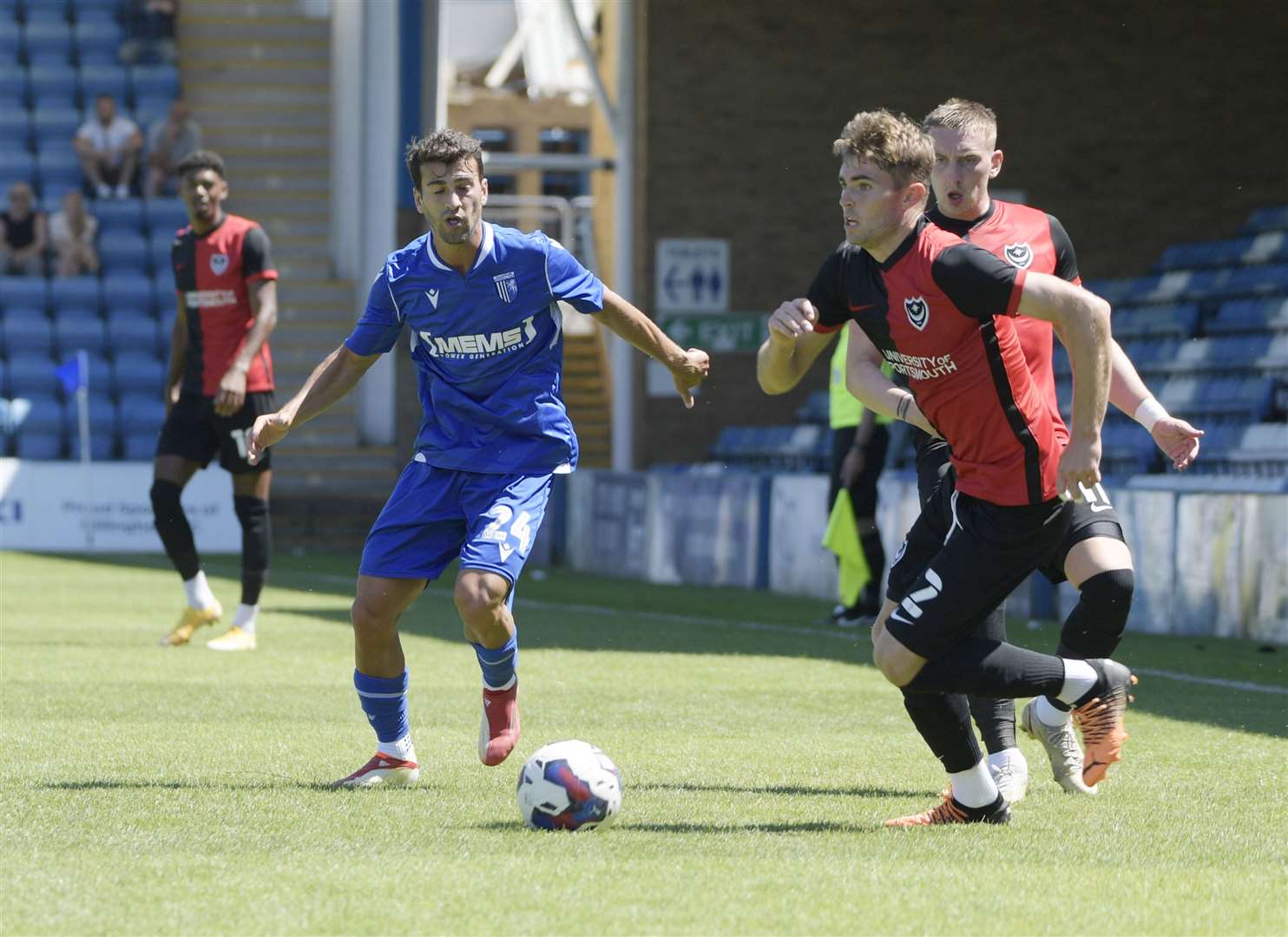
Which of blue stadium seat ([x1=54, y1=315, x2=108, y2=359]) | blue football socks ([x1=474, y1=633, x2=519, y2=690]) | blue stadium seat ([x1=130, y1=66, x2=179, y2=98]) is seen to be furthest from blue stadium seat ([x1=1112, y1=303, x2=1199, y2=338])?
blue stadium seat ([x1=130, y1=66, x2=179, y2=98])

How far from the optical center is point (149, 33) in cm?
2755

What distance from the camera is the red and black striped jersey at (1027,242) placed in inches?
236

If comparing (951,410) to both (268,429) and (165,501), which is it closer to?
(268,429)

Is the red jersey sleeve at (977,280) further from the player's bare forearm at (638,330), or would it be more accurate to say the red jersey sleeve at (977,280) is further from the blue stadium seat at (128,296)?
the blue stadium seat at (128,296)

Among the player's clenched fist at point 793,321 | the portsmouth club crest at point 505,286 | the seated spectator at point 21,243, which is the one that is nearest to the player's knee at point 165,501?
the portsmouth club crest at point 505,286

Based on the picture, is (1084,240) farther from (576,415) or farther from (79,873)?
(79,873)

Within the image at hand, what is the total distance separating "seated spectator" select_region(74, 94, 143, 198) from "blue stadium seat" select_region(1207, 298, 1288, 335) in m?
13.5

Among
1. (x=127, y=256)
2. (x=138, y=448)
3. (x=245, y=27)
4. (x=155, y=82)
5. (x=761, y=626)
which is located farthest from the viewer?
(x=245, y=27)

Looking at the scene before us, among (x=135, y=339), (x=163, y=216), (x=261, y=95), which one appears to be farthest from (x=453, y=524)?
(x=261, y=95)

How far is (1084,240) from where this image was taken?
74.0 feet

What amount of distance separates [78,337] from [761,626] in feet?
43.3

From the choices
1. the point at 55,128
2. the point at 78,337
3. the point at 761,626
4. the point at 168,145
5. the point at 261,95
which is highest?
the point at 261,95

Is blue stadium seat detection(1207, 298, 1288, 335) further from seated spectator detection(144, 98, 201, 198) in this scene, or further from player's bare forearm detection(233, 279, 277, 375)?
seated spectator detection(144, 98, 201, 198)

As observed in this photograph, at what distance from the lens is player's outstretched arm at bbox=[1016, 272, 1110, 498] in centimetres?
506
